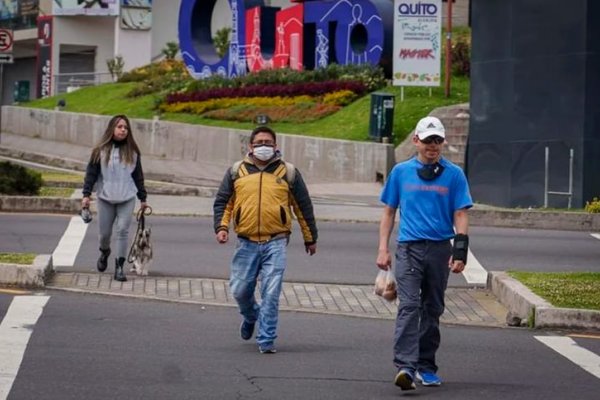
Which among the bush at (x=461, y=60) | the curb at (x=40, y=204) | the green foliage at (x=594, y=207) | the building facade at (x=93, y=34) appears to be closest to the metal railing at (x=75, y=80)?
the building facade at (x=93, y=34)

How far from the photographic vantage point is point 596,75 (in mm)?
25562

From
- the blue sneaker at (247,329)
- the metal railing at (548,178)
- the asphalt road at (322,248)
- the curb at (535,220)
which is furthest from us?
the metal railing at (548,178)

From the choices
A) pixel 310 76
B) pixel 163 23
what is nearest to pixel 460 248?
pixel 310 76

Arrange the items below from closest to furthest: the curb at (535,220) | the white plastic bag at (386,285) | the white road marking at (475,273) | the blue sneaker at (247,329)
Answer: the white plastic bag at (386,285), the blue sneaker at (247,329), the white road marking at (475,273), the curb at (535,220)

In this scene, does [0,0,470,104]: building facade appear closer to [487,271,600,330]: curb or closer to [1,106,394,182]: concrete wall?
[1,106,394,182]: concrete wall

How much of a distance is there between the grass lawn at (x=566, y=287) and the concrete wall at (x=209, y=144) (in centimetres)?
1702

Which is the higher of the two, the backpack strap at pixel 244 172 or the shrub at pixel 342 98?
the shrub at pixel 342 98

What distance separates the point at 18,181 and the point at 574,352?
557 inches

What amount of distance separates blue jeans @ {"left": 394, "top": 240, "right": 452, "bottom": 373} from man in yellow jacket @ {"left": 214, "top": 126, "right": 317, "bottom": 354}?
1454 mm

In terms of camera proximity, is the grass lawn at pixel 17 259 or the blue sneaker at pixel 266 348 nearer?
the blue sneaker at pixel 266 348

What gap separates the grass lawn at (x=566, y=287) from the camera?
13023 mm

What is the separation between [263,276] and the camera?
36.1ft

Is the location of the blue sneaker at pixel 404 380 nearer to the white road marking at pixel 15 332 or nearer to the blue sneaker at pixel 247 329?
the blue sneaker at pixel 247 329

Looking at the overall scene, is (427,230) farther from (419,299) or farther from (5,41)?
(5,41)
